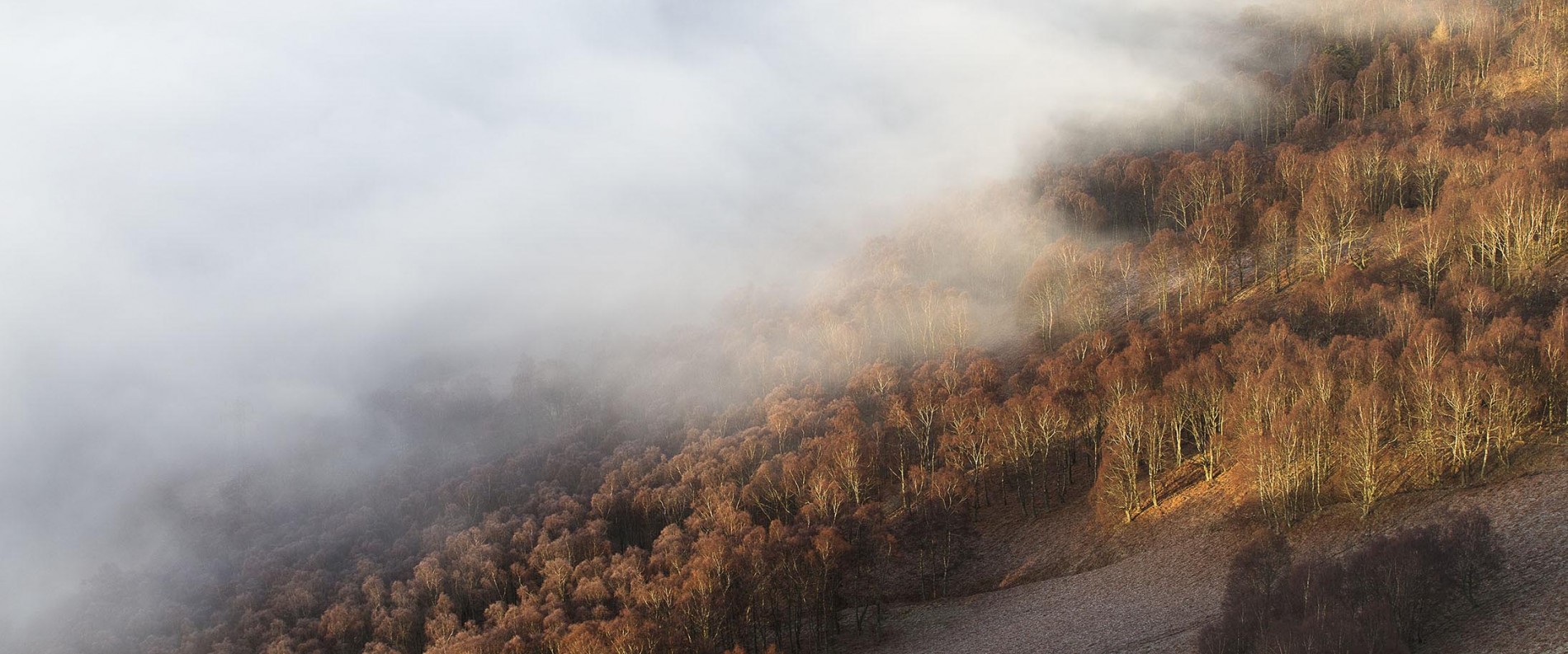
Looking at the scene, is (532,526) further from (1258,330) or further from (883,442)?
(1258,330)

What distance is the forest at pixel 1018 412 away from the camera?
69.4 meters

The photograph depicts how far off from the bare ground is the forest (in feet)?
7.56

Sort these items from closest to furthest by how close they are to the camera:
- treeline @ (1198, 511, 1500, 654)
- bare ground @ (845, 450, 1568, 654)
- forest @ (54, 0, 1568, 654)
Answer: treeline @ (1198, 511, 1500, 654)
bare ground @ (845, 450, 1568, 654)
forest @ (54, 0, 1568, 654)

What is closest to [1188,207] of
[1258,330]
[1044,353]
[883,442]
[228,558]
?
[1044,353]

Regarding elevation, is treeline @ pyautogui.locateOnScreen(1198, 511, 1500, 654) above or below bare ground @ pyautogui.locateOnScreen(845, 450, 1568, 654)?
above

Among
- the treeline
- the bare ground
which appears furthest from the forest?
the bare ground

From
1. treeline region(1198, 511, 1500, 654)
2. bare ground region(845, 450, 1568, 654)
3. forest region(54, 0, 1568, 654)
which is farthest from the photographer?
forest region(54, 0, 1568, 654)

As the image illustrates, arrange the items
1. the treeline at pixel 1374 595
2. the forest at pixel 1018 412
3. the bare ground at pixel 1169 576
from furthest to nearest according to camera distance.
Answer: the forest at pixel 1018 412 → the bare ground at pixel 1169 576 → the treeline at pixel 1374 595

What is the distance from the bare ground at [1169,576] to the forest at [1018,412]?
2305mm

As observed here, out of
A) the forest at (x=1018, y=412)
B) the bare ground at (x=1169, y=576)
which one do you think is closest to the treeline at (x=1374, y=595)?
the forest at (x=1018, y=412)

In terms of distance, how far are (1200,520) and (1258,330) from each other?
30.3m

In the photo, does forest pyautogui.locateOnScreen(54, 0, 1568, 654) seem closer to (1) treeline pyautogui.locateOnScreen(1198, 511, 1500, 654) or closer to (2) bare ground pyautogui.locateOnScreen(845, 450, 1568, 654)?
(1) treeline pyautogui.locateOnScreen(1198, 511, 1500, 654)

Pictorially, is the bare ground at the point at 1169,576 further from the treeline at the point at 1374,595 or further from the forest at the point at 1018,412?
the forest at the point at 1018,412

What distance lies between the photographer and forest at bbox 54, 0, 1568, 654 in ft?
228
